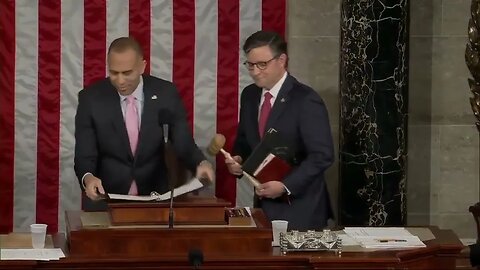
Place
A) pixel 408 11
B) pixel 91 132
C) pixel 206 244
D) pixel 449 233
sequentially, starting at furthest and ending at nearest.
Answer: pixel 408 11
pixel 91 132
pixel 449 233
pixel 206 244

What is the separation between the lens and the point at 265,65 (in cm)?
745

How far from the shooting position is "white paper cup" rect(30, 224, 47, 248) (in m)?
6.30

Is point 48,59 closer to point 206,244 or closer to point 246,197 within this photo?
point 246,197

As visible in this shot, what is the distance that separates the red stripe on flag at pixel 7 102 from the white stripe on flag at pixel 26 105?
31 mm

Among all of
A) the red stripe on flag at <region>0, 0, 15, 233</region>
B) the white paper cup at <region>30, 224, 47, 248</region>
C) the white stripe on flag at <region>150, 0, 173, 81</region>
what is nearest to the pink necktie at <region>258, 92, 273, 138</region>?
the white stripe on flag at <region>150, 0, 173, 81</region>

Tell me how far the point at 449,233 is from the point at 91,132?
2343 mm

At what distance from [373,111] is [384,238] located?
2.12 meters

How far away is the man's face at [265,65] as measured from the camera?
24.4ft

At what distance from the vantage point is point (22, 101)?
8.79 metres

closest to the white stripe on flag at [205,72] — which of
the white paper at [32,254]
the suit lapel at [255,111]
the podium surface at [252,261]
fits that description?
the suit lapel at [255,111]

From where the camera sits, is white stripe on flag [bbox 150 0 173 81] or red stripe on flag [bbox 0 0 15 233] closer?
red stripe on flag [bbox 0 0 15 233]

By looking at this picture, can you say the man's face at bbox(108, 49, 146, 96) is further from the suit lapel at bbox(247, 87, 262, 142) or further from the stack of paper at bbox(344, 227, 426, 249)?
the stack of paper at bbox(344, 227, 426, 249)

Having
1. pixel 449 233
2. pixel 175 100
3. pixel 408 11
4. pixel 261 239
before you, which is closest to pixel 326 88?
pixel 408 11

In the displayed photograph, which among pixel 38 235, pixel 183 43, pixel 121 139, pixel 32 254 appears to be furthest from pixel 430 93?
pixel 32 254
